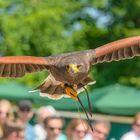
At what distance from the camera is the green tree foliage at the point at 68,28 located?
565 inches

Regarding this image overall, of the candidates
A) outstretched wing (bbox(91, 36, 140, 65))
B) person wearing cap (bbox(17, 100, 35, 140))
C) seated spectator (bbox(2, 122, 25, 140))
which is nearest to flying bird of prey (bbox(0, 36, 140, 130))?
outstretched wing (bbox(91, 36, 140, 65))

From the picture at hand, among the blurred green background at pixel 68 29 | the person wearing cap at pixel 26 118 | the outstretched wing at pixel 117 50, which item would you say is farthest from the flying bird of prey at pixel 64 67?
the blurred green background at pixel 68 29

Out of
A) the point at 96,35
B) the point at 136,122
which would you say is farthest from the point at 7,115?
the point at 96,35

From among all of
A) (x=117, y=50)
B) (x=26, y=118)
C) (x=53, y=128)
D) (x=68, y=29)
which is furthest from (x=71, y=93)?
(x=68, y=29)

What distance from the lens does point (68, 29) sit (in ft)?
50.5

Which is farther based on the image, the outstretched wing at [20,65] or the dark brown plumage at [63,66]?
the outstretched wing at [20,65]

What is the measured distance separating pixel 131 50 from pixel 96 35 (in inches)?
327

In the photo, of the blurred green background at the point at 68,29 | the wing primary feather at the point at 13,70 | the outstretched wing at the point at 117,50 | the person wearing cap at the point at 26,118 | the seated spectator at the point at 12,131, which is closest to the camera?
the outstretched wing at the point at 117,50

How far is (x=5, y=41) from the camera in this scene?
1462 centimetres

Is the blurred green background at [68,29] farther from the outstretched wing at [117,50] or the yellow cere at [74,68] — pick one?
the yellow cere at [74,68]

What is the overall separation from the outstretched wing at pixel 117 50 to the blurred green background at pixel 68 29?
5859 mm

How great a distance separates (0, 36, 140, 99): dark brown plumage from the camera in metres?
6.68

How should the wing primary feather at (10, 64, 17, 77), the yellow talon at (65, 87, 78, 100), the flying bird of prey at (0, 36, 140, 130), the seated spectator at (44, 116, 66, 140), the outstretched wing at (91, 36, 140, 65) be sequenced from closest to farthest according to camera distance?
1. the yellow talon at (65, 87, 78, 100)
2. the flying bird of prey at (0, 36, 140, 130)
3. the outstretched wing at (91, 36, 140, 65)
4. the wing primary feather at (10, 64, 17, 77)
5. the seated spectator at (44, 116, 66, 140)

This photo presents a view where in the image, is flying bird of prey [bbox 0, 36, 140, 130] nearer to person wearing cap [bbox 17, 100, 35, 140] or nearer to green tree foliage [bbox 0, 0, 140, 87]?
person wearing cap [bbox 17, 100, 35, 140]
